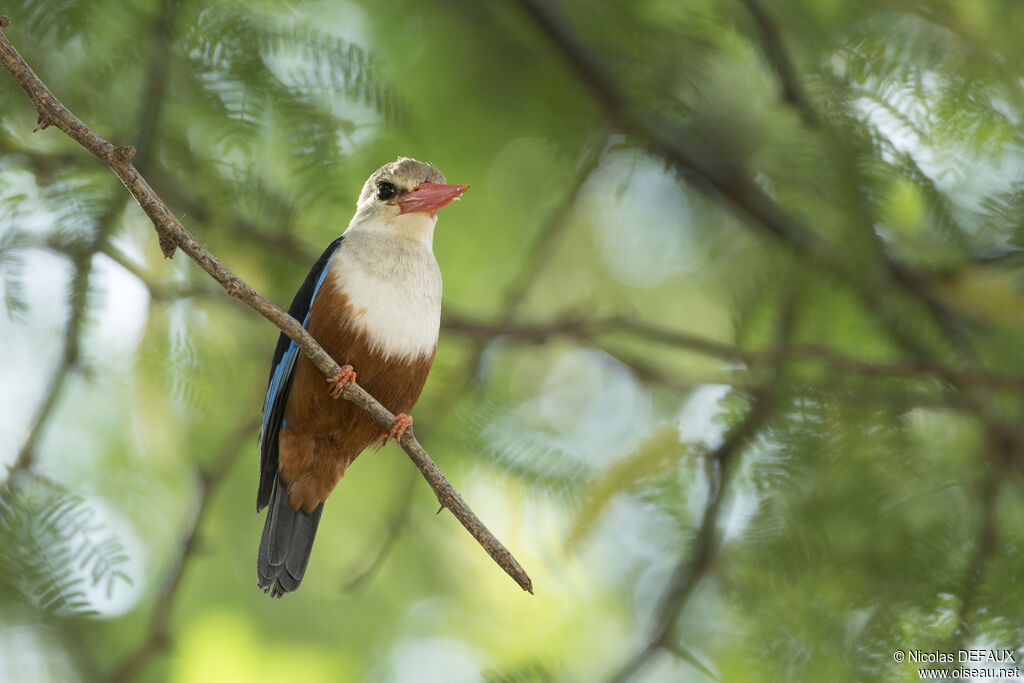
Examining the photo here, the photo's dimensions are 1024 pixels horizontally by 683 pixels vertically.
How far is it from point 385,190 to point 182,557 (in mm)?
1650

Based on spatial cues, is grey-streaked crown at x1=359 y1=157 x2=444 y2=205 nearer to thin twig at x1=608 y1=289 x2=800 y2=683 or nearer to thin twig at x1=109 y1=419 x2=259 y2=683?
thin twig at x1=109 y1=419 x2=259 y2=683

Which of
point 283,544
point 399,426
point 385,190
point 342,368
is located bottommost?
point 283,544

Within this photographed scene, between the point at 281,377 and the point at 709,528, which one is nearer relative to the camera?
the point at 281,377

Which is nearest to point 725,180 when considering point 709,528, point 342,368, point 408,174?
point 408,174

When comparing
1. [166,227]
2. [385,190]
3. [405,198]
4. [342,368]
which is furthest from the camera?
[385,190]

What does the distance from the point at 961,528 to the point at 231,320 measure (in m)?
2.95

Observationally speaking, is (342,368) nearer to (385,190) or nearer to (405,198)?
(405,198)

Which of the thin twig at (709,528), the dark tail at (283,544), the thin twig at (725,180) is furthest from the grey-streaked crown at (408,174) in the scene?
the thin twig at (709,528)

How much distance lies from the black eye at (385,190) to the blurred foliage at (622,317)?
0.18 metres

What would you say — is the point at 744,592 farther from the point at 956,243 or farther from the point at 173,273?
the point at 173,273

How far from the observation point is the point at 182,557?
366 cm

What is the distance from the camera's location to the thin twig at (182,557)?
11.5 ft

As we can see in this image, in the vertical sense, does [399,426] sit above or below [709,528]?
below

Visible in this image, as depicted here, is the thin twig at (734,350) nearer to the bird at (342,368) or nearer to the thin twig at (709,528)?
the thin twig at (709,528)
